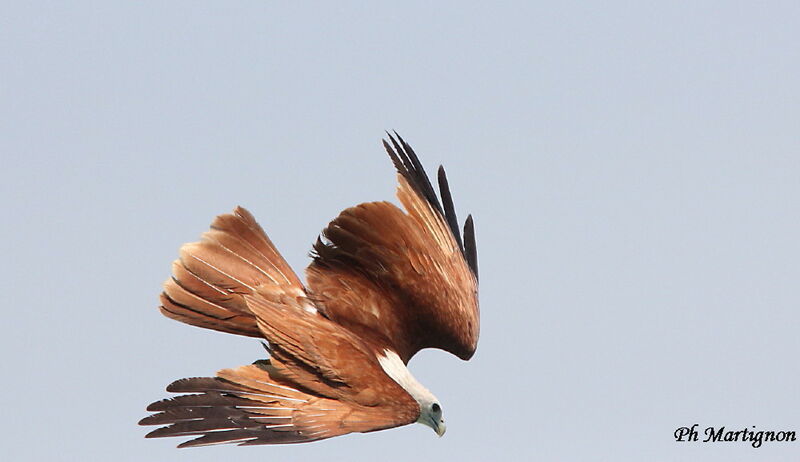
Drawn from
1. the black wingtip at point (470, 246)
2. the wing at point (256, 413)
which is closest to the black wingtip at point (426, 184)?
the black wingtip at point (470, 246)

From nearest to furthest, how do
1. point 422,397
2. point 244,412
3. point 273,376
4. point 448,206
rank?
point 244,412 < point 273,376 < point 422,397 < point 448,206

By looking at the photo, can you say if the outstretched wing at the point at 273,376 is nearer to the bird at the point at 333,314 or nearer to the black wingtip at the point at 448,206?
the bird at the point at 333,314

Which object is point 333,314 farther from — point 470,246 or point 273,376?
point 470,246

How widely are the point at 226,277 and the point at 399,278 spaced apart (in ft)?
4.15

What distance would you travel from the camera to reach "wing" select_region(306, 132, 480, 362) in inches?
404

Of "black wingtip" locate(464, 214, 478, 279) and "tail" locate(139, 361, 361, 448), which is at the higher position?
"black wingtip" locate(464, 214, 478, 279)

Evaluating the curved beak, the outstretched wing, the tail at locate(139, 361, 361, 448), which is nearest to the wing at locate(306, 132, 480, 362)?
the outstretched wing

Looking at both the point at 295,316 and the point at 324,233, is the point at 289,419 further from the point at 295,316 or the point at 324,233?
the point at 324,233

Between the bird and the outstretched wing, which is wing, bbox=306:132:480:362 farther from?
the outstretched wing

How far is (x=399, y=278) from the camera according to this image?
10.5 m

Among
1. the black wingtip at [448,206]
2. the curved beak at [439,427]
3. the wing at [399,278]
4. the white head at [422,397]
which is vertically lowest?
the curved beak at [439,427]

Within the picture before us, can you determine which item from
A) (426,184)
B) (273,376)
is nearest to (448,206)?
(426,184)

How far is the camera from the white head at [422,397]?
9.63 metres

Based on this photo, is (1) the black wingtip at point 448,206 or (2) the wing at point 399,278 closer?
(2) the wing at point 399,278
